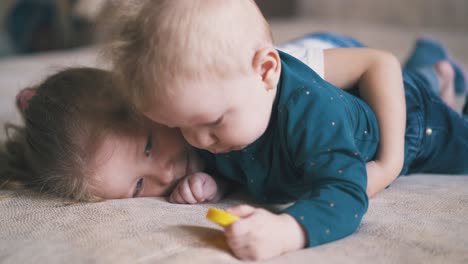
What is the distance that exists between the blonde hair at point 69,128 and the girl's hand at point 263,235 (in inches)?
14.2

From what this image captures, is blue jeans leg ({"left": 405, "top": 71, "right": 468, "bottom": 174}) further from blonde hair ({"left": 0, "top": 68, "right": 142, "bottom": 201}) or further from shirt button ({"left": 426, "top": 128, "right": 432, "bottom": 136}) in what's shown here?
blonde hair ({"left": 0, "top": 68, "right": 142, "bottom": 201})

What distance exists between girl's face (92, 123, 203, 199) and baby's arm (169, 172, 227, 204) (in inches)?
1.3

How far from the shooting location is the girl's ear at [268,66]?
2.40 ft

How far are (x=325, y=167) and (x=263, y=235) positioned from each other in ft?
0.51

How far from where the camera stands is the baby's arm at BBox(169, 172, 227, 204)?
0.92m

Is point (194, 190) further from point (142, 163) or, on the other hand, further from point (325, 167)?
point (325, 167)

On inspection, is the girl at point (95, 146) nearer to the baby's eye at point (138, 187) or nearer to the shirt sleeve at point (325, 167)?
the baby's eye at point (138, 187)

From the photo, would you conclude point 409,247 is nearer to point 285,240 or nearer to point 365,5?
point 285,240

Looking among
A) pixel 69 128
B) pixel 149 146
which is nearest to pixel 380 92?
pixel 149 146

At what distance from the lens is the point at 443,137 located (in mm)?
1093

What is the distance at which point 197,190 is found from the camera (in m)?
0.92

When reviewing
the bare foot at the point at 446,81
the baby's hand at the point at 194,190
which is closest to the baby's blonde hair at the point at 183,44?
the baby's hand at the point at 194,190

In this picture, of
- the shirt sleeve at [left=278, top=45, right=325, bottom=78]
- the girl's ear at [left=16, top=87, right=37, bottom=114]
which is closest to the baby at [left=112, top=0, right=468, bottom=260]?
the shirt sleeve at [left=278, top=45, right=325, bottom=78]

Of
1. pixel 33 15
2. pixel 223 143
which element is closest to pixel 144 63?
pixel 223 143
